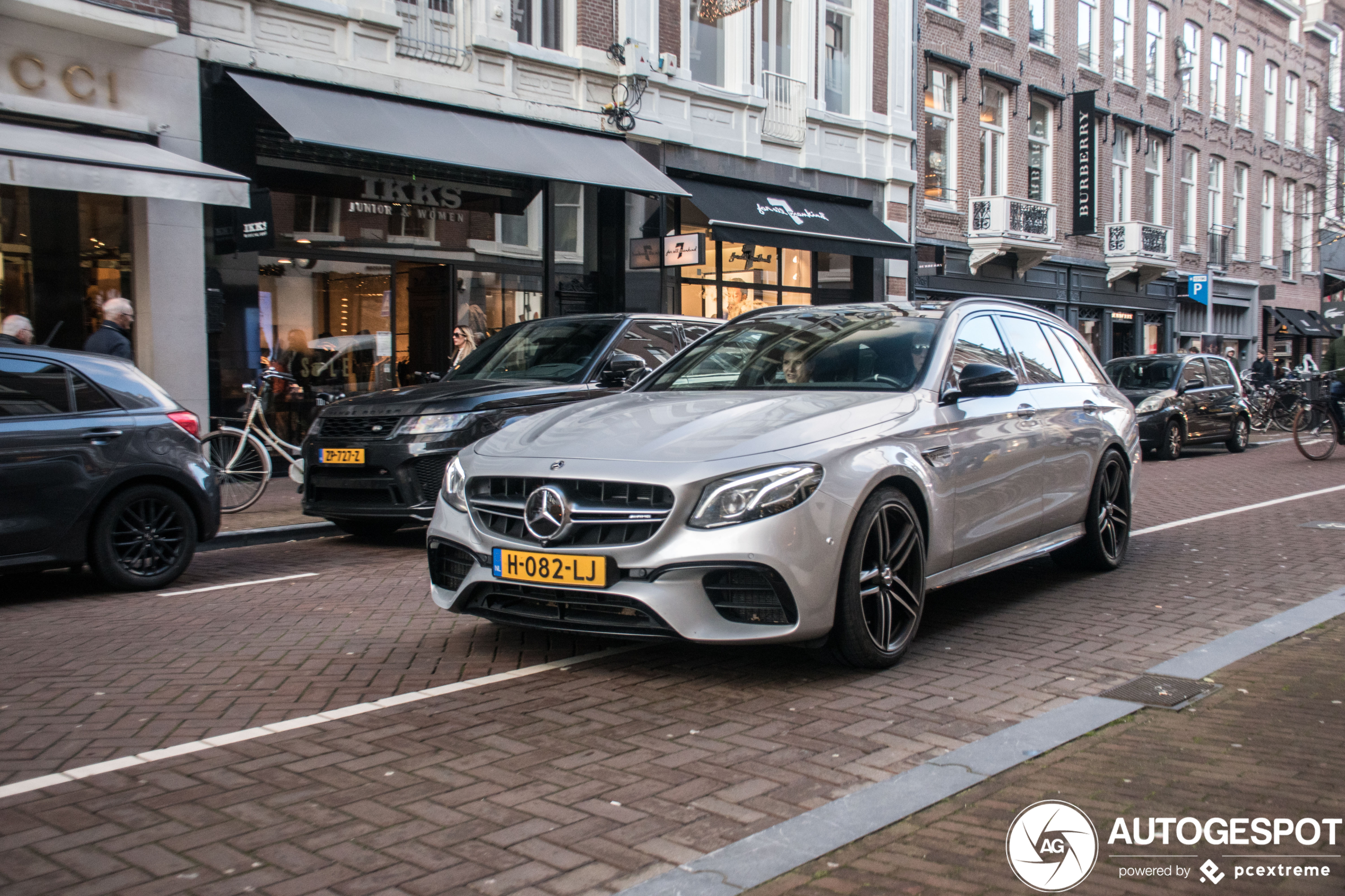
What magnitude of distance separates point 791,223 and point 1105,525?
13603 mm

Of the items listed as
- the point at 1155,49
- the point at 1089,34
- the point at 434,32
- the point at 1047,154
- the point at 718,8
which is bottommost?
the point at 434,32

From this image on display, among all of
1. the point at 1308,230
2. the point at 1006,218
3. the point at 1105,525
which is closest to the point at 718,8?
the point at 1006,218

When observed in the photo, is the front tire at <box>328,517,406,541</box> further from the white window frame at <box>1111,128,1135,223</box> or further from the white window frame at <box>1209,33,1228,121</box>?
the white window frame at <box>1209,33,1228,121</box>

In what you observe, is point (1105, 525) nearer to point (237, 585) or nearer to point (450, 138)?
point (237, 585)

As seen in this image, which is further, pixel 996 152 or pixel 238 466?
pixel 996 152

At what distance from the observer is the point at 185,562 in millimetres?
7477

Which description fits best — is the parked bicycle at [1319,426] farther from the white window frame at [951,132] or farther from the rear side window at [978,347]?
the rear side window at [978,347]

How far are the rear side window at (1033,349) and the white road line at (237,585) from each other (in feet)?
15.1

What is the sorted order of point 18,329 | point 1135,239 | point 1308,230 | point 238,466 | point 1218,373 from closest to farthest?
1. point 18,329
2. point 238,466
3. point 1218,373
4. point 1135,239
5. point 1308,230

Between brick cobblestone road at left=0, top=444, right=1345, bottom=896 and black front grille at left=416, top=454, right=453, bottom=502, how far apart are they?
1.07m

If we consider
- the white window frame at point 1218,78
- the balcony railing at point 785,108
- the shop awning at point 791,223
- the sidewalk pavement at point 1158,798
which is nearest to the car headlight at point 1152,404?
the shop awning at point 791,223

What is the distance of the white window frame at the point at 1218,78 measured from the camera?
37.3m

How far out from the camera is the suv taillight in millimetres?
7445

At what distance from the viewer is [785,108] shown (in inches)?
840
